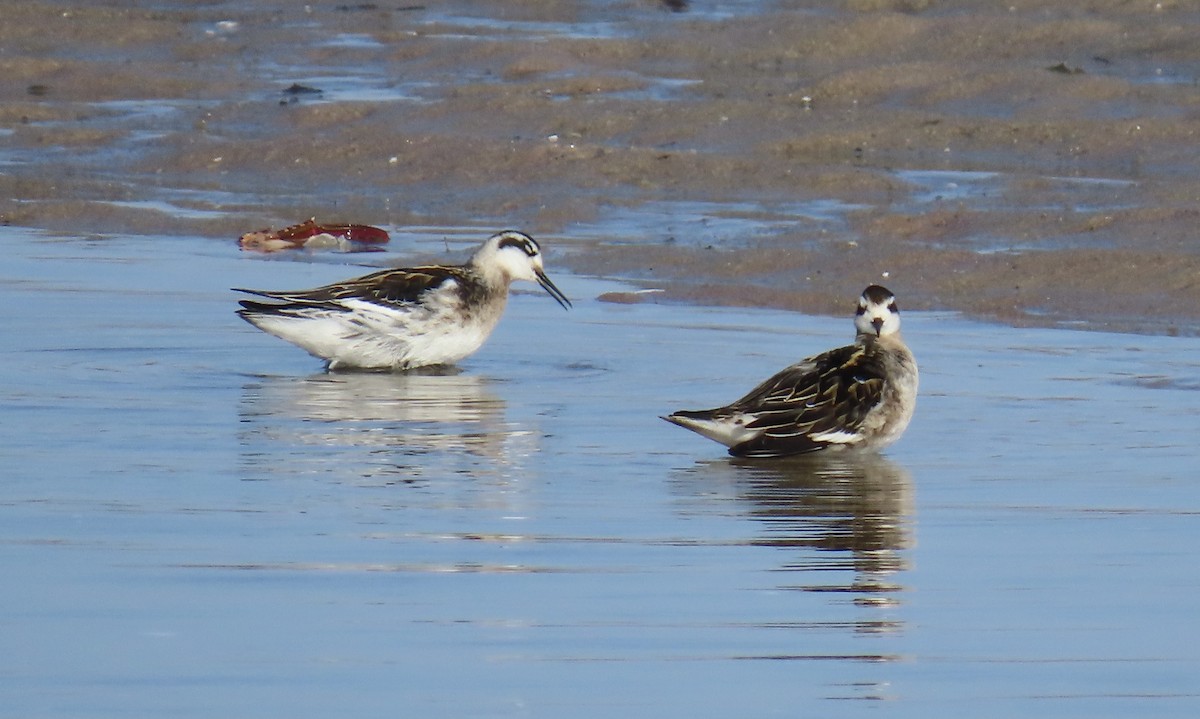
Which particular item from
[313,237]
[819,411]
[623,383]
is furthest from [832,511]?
[313,237]

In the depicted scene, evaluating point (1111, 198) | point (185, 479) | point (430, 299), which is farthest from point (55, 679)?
point (1111, 198)

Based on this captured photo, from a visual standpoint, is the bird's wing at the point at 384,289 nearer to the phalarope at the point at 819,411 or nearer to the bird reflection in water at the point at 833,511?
the phalarope at the point at 819,411

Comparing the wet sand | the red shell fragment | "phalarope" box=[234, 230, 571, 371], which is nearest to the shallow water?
"phalarope" box=[234, 230, 571, 371]

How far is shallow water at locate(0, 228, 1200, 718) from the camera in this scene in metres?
5.59

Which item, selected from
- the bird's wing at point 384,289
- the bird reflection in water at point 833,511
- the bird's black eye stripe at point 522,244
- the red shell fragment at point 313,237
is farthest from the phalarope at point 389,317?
the red shell fragment at point 313,237

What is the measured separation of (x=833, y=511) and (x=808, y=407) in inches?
47.5

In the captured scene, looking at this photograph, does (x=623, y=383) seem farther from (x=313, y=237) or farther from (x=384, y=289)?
(x=313, y=237)

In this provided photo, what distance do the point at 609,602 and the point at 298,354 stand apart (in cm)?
611

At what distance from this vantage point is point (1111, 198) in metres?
16.0

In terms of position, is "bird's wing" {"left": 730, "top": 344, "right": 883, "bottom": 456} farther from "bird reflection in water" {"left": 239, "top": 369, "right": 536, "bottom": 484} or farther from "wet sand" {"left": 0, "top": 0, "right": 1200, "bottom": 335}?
"wet sand" {"left": 0, "top": 0, "right": 1200, "bottom": 335}

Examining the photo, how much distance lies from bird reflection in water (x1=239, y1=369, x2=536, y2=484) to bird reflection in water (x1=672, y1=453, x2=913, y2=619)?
0.86 metres

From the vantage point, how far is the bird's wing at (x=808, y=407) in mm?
8867

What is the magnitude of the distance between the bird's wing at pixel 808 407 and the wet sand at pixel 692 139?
136 inches

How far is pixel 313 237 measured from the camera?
626 inches
